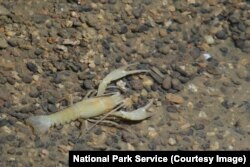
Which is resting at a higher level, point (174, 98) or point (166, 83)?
point (166, 83)

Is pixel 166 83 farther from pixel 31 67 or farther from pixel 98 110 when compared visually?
pixel 31 67

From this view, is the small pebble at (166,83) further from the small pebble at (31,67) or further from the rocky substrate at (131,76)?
the small pebble at (31,67)

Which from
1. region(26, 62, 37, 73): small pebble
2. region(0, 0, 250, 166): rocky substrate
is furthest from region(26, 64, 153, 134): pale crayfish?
region(26, 62, 37, 73): small pebble

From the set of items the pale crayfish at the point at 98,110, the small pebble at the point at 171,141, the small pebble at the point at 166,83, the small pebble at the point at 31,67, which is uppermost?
the small pebble at the point at 31,67

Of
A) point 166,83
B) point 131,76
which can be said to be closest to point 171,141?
point 166,83

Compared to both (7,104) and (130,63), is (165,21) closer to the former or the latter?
(130,63)

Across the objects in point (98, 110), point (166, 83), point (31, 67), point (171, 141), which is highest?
point (31, 67)

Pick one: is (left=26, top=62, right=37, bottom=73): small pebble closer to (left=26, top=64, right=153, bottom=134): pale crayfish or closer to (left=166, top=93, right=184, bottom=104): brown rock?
(left=26, top=64, right=153, bottom=134): pale crayfish

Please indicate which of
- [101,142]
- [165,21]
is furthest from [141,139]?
[165,21]

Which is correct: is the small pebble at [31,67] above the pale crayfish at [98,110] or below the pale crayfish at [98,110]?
above

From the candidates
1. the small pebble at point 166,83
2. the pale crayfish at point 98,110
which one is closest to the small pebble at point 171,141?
the pale crayfish at point 98,110
